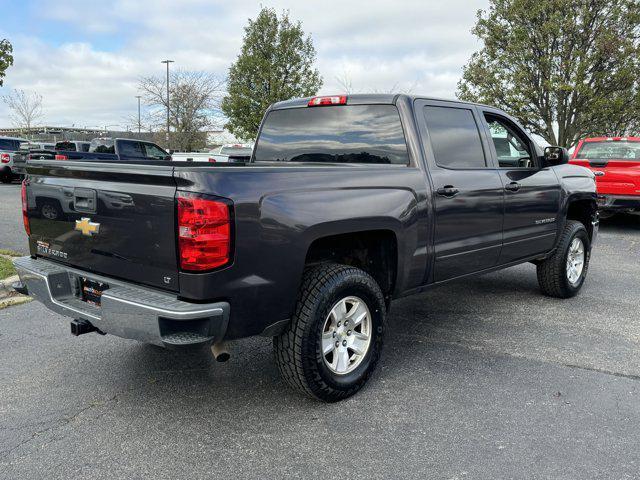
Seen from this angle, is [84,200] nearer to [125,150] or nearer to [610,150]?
[610,150]

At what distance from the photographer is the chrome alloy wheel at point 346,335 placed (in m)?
3.27

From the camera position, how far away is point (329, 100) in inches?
166

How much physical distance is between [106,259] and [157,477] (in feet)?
3.88

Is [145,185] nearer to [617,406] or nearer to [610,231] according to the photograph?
[617,406]

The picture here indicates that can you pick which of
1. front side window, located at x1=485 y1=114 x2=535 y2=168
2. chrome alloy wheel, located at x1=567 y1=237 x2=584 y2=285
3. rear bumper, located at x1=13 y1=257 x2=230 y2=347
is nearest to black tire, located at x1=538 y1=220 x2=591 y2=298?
chrome alloy wheel, located at x1=567 y1=237 x2=584 y2=285

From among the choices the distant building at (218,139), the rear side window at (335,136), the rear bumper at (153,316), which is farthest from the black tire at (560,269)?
the distant building at (218,139)

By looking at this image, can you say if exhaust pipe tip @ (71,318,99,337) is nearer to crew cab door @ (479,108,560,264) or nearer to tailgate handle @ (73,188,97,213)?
tailgate handle @ (73,188,97,213)

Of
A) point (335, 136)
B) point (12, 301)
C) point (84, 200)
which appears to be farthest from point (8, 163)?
point (84, 200)

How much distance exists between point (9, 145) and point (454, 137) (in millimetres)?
22302

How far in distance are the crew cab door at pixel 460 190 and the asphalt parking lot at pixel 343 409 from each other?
0.72 m

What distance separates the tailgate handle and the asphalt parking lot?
3.81 feet

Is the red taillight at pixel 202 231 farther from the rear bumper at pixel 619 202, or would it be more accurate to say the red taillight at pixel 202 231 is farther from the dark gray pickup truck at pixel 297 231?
the rear bumper at pixel 619 202

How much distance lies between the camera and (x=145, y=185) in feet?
9.11

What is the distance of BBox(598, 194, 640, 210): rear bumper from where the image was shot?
1000 centimetres
